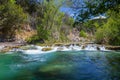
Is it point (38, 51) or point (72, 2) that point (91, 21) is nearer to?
point (72, 2)

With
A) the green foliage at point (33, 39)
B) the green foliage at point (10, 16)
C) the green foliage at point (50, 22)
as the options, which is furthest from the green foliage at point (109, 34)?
the green foliage at point (10, 16)

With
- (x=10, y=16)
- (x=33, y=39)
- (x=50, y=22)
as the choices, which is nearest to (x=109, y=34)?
(x=50, y=22)

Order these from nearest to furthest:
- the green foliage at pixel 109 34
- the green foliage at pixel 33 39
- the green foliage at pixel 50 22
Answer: the green foliage at pixel 109 34 < the green foliage at pixel 33 39 < the green foliage at pixel 50 22

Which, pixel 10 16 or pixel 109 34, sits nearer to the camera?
pixel 109 34

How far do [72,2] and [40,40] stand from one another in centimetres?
2300

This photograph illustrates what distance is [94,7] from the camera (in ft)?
23.1

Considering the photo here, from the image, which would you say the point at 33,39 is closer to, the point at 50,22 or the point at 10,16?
the point at 50,22

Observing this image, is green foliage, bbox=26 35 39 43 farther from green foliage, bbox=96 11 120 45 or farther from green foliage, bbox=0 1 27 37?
green foliage, bbox=96 11 120 45

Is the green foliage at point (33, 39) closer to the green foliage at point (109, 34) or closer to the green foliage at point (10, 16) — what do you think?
the green foliage at point (10, 16)

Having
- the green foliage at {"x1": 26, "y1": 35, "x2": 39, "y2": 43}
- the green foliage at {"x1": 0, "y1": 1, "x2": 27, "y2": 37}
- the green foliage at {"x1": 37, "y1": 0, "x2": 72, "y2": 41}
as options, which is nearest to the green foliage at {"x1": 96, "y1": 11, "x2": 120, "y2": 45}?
the green foliage at {"x1": 37, "y1": 0, "x2": 72, "y2": 41}

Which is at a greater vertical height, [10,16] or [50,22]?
[10,16]

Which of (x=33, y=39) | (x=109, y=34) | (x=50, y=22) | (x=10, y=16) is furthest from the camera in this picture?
(x=50, y=22)

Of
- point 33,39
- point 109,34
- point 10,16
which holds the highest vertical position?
point 10,16

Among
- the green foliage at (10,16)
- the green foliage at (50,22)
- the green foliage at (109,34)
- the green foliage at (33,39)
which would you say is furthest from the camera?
the green foliage at (50,22)
